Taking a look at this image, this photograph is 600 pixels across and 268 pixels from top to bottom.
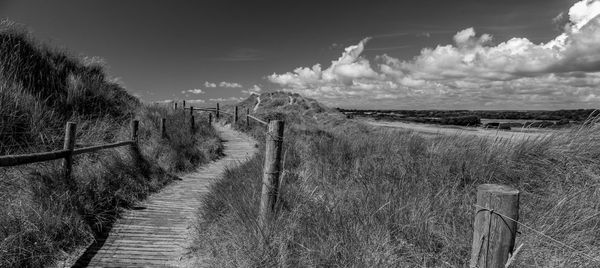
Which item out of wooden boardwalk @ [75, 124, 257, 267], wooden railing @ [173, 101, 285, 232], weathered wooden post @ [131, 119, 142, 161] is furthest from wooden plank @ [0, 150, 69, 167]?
wooden railing @ [173, 101, 285, 232]

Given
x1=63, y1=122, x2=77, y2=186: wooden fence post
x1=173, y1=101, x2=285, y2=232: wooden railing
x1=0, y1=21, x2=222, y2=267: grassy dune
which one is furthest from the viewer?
x1=63, y1=122, x2=77, y2=186: wooden fence post

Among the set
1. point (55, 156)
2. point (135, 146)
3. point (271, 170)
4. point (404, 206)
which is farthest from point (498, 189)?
point (135, 146)

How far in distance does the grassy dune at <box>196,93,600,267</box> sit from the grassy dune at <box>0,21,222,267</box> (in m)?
1.73

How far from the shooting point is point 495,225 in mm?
2307

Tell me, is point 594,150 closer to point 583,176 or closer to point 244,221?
point 583,176

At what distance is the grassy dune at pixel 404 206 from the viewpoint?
3609mm

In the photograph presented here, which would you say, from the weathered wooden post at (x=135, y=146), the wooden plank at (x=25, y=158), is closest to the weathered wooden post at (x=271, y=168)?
the wooden plank at (x=25, y=158)

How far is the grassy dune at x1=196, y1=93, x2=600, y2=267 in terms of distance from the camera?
142 inches

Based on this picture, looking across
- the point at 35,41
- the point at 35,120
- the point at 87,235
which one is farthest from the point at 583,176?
the point at 35,41

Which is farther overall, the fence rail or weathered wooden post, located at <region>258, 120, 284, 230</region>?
the fence rail

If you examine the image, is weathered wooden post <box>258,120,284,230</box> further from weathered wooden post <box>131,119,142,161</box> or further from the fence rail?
weathered wooden post <box>131,119,142,161</box>

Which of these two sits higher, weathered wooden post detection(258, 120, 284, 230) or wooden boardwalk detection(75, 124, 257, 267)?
weathered wooden post detection(258, 120, 284, 230)

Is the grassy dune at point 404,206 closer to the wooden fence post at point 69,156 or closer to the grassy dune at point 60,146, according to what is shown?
the grassy dune at point 60,146

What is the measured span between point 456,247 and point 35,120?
8.05 m
